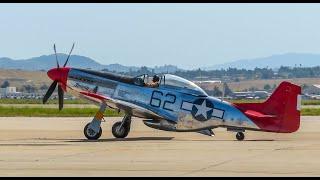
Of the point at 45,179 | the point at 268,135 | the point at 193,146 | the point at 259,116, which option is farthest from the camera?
the point at 268,135

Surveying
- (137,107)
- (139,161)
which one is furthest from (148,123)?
(139,161)

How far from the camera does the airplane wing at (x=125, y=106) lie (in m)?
26.0

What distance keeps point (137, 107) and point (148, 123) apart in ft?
2.18

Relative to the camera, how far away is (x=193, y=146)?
21.6m

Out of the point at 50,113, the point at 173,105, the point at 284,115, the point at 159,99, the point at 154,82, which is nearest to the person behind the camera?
the point at 284,115

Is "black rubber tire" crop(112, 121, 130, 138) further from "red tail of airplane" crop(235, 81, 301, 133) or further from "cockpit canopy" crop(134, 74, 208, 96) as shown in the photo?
"red tail of airplane" crop(235, 81, 301, 133)

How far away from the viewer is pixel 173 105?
84.1 feet

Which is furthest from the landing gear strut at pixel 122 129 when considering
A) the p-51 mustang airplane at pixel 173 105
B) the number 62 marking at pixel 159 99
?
the number 62 marking at pixel 159 99

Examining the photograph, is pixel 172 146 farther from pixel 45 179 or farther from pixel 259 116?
pixel 45 179

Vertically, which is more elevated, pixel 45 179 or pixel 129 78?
pixel 129 78

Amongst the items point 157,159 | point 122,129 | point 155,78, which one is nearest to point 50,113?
point 122,129

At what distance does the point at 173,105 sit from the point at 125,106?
170 centimetres

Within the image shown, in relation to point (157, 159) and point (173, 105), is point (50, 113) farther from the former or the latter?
point (157, 159)

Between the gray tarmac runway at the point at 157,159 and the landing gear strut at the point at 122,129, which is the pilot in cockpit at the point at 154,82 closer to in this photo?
the landing gear strut at the point at 122,129
